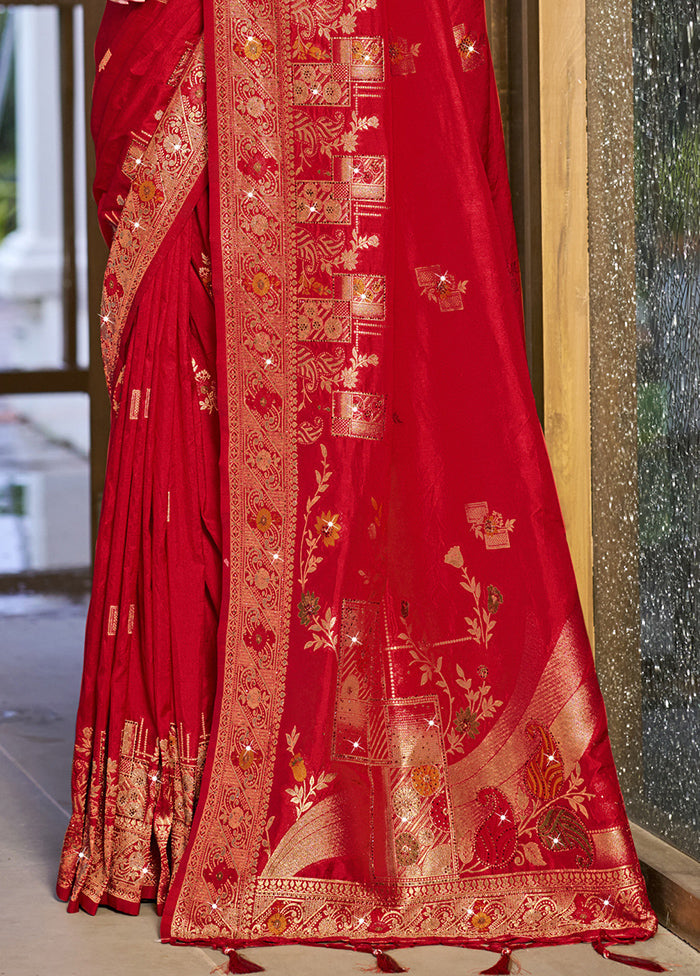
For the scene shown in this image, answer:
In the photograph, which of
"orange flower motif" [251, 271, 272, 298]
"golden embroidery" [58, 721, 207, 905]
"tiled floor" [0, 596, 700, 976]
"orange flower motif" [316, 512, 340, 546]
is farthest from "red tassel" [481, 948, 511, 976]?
"orange flower motif" [251, 271, 272, 298]

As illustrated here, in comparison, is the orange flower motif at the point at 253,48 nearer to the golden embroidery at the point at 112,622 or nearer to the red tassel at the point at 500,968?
the golden embroidery at the point at 112,622

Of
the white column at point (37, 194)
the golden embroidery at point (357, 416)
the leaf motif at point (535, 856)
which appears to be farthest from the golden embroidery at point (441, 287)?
the white column at point (37, 194)

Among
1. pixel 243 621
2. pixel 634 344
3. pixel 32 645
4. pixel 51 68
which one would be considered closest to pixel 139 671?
pixel 243 621

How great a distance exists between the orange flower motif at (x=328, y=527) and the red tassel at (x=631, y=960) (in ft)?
2.21

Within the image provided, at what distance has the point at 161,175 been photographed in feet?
6.63

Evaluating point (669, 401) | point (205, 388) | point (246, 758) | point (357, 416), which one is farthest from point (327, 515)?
point (669, 401)

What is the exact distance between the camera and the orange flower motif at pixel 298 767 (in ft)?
6.56

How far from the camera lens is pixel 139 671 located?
2.06 m

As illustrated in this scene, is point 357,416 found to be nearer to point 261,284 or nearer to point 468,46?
point 261,284

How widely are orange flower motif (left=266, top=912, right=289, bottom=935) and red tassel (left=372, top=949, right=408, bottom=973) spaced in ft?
0.47

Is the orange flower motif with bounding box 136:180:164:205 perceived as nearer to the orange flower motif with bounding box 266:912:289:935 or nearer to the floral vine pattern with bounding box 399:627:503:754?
the floral vine pattern with bounding box 399:627:503:754

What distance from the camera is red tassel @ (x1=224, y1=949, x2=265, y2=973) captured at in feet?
6.09

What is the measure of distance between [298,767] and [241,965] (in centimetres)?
28

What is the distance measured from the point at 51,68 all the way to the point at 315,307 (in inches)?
366
